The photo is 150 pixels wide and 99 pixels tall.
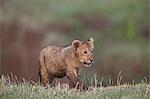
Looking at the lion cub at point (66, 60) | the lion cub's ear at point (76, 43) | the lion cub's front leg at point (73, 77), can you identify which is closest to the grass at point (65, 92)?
the lion cub's front leg at point (73, 77)

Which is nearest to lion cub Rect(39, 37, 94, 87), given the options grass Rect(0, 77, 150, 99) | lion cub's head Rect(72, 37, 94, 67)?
lion cub's head Rect(72, 37, 94, 67)

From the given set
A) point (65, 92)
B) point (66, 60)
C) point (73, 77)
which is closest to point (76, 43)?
point (66, 60)

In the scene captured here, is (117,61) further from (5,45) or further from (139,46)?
(5,45)

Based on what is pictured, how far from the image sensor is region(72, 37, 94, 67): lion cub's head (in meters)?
14.0

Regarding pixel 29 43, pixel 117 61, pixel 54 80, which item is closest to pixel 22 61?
pixel 29 43

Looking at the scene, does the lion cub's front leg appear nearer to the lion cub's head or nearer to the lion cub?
the lion cub

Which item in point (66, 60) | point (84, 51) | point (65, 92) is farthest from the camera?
point (66, 60)

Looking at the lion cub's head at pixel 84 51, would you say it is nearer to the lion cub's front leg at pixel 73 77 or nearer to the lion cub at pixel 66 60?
the lion cub at pixel 66 60

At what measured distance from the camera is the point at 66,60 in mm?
14266

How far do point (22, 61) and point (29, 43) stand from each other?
3.00 feet

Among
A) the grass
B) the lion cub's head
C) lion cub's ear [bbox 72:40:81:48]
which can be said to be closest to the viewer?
the grass

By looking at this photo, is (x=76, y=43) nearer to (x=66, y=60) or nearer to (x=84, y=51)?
(x=84, y=51)

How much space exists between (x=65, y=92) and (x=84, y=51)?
1.36 meters

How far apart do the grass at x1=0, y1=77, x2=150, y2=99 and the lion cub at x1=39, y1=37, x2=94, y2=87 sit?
61 cm
